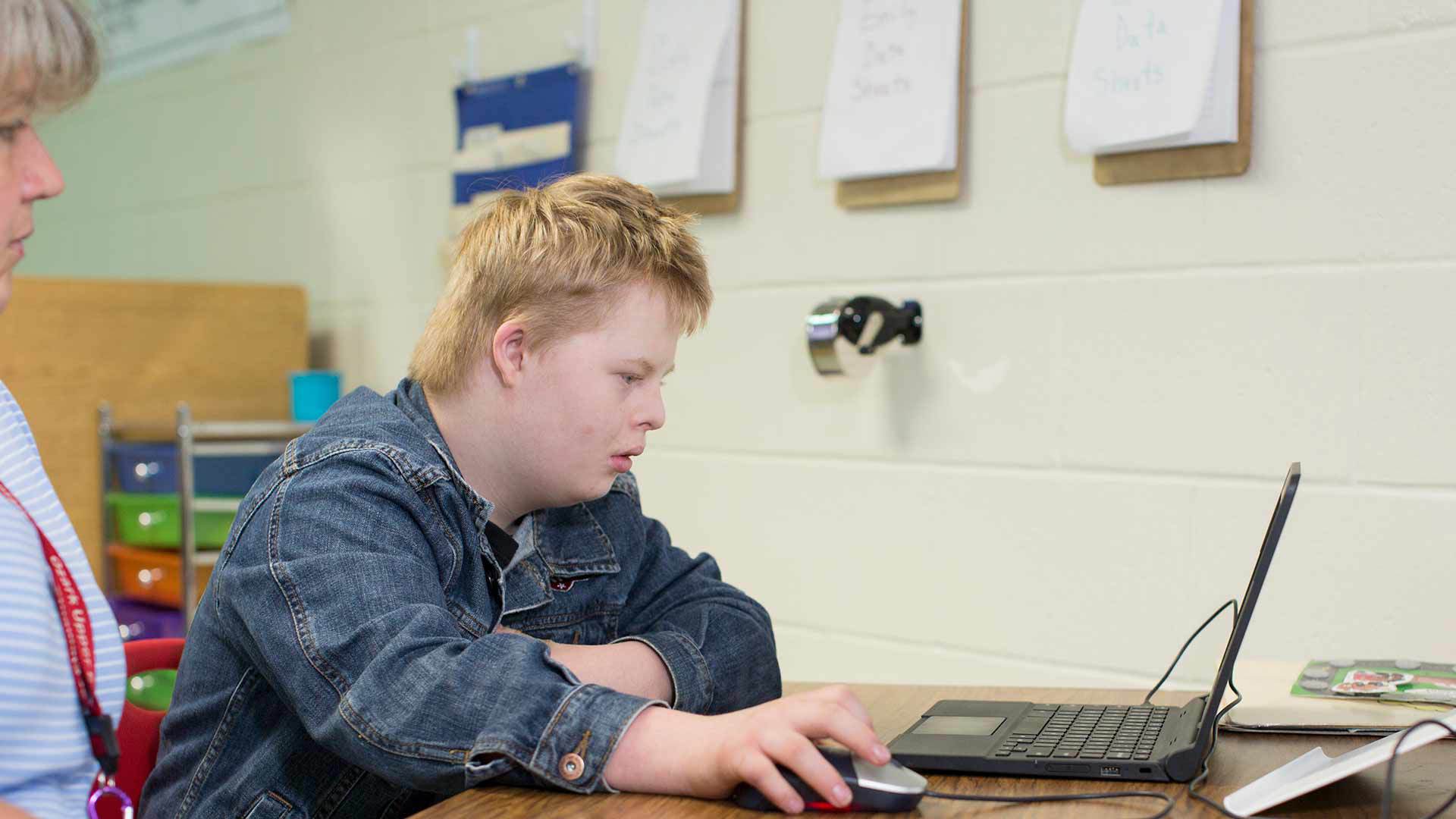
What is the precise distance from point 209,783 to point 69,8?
549 mm

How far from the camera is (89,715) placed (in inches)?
29.8

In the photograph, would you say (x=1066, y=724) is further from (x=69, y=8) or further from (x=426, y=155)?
(x=426, y=155)

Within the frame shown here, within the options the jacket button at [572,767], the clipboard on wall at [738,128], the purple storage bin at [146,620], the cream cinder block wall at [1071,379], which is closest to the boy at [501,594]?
the jacket button at [572,767]

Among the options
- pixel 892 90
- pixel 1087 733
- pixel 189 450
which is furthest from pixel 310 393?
pixel 1087 733

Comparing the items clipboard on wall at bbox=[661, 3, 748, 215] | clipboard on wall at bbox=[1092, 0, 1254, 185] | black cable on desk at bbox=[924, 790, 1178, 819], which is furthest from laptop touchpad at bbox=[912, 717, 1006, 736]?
clipboard on wall at bbox=[661, 3, 748, 215]

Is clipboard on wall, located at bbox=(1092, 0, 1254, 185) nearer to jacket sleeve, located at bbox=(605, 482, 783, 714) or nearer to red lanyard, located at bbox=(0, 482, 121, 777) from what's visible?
jacket sleeve, located at bbox=(605, 482, 783, 714)

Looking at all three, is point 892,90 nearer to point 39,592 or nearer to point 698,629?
point 698,629

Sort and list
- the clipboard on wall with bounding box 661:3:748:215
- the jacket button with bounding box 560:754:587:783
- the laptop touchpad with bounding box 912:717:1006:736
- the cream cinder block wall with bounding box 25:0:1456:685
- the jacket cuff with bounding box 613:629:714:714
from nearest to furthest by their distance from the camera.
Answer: the jacket button with bounding box 560:754:587:783 → the laptop touchpad with bounding box 912:717:1006:736 → the jacket cuff with bounding box 613:629:714:714 → the cream cinder block wall with bounding box 25:0:1456:685 → the clipboard on wall with bounding box 661:3:748:215

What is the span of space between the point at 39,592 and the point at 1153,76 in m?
1.25

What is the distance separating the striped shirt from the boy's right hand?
0.31 m

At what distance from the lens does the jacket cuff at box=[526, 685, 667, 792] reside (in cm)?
80

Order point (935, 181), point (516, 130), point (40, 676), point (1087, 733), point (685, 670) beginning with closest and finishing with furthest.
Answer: point (40, 676), point (1087, 733), point (685, 670), point (935, 181), point (516, 130)

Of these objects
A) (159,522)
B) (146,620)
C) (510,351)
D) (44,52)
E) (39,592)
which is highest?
(44,52)

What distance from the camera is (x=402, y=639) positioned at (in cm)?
83
